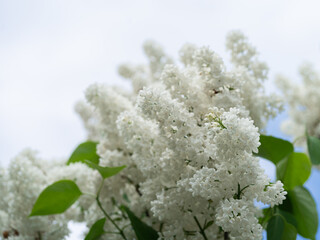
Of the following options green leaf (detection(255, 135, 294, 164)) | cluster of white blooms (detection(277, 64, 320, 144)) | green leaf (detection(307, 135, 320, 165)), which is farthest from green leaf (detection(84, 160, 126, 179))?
cluster of white blooms (detection(277, 64, 320, 144))

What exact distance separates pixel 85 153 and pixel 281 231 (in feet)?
1.56

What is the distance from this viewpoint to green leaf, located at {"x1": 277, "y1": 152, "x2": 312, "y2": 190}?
0.88 meters

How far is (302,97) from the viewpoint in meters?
2.06

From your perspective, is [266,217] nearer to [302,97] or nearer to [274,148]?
[274,148]

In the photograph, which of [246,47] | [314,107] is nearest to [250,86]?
[246,47]

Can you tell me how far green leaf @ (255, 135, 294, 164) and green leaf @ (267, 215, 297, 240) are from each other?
12cm

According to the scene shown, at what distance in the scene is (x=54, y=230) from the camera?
0.98 meters

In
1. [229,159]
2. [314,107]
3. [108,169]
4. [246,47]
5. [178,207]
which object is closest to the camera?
[229,159]

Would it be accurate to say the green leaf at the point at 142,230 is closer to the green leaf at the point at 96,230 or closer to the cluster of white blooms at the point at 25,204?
the green leaf at the point at 96,230

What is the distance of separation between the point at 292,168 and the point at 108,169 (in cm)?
38

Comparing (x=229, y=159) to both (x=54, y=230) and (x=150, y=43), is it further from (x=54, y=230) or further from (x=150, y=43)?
(x=150, y=43)

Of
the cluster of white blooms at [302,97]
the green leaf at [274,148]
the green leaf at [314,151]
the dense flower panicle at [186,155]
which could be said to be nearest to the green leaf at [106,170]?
the dense flower panicle at [186,155]

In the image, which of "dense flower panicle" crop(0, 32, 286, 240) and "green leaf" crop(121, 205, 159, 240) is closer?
"dense flower panicle" crop(0, 32, 286, 240)

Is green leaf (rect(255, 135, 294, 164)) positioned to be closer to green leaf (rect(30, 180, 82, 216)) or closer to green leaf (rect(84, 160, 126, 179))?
green leaf (rect(84, 160, 126, 179))
